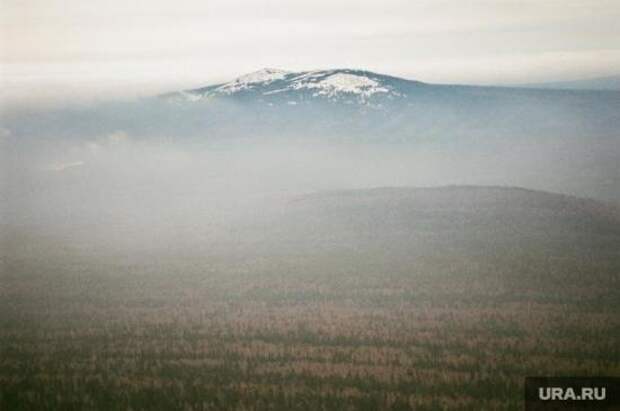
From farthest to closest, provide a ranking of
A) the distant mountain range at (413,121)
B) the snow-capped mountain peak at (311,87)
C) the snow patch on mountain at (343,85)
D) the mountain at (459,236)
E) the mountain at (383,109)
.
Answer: the mountain at (383,109) < the distant mountain range at (413,121) < the snow patch on mountain at (343,85) < the snow-capped mountain peak at (311,87) < the mountain at (459,236)

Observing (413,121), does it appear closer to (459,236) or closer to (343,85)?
(343,85)

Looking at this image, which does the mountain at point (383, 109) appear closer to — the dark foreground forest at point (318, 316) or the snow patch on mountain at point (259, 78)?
the snow patch on mountain at point (259, 78)

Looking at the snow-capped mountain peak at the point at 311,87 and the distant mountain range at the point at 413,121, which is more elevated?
the snow-capped mountain peak at the point at 311,87

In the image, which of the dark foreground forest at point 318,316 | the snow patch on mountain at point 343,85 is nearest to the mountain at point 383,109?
the snow patch on mountain at point 343,85

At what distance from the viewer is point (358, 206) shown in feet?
96.2

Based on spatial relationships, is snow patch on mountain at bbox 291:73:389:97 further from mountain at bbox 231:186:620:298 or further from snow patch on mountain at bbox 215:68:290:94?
mountain at bbox 231:186:620:298

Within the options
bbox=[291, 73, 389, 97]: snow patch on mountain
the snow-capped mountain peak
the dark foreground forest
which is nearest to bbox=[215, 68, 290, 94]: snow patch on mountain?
the snow-capped mountain peak

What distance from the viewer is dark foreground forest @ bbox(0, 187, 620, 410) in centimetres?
849

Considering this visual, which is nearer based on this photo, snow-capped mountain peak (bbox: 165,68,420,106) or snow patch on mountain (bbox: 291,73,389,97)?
snow-capped mountain peak (bbox: 165,68,420,106)

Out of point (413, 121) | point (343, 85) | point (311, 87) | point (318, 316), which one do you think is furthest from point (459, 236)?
point (318, 316)

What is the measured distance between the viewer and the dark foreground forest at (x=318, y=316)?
27.9 feet

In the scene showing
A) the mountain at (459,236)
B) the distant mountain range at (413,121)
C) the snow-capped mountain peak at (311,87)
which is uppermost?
the snow-capped mountain peak at (311,87)

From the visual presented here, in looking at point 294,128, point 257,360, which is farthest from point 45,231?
point 257,360

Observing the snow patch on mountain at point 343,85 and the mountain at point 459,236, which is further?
the snow patch on mountain at point 343,85
